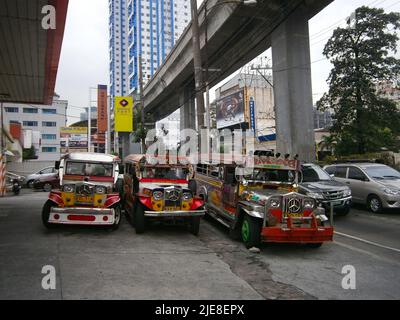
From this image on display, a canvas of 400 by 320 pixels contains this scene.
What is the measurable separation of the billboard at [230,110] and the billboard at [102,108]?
14859 mm

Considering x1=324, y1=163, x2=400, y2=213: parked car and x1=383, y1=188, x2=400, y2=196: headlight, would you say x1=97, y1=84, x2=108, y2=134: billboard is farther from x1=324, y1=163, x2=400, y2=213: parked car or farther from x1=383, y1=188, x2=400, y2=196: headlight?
x1=383, y1=188, x2=400, y2=196: headlight

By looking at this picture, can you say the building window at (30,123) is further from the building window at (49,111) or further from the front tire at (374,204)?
the front tire at (374,204)

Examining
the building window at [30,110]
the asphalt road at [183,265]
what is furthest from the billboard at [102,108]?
the asphalt road at [183,265]

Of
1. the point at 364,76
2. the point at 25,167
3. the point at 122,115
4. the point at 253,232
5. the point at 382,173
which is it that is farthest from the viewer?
the point at 25,167

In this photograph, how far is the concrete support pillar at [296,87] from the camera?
17.3m

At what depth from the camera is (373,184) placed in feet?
43.2

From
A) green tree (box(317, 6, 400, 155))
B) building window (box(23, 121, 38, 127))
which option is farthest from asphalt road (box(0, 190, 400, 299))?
building window (box(23, 121, 38, 127))

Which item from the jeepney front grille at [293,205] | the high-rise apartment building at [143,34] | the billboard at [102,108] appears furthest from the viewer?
the billboard at [102,108]

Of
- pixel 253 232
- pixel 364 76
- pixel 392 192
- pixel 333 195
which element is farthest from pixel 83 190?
pixel 364 76

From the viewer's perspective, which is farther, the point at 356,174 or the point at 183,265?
the point at 356,174

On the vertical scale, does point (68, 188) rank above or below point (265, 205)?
above

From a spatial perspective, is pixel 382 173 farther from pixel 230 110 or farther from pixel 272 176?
pixel 230 110

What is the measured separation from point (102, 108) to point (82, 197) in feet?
123
